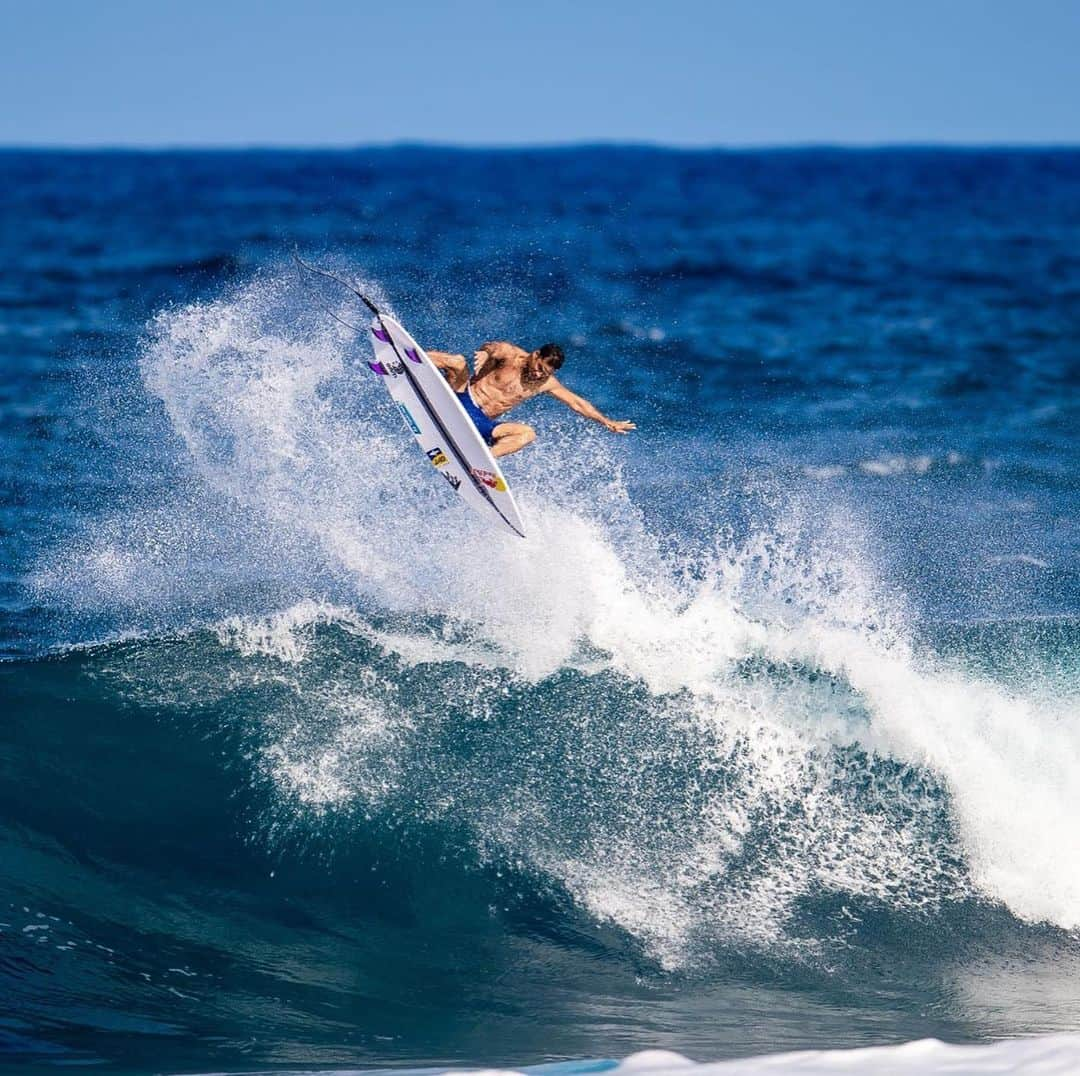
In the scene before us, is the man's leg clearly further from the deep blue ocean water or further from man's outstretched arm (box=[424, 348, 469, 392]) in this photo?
the deep blue ocean water

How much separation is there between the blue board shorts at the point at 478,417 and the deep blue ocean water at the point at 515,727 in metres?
1.53

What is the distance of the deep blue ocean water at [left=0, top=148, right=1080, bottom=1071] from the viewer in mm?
7602

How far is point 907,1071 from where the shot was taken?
17.0 feet

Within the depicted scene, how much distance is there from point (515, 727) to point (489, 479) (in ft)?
6.52

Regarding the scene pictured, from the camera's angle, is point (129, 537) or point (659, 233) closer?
point (129, 537)

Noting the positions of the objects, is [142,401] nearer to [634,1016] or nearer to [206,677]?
[206,677]

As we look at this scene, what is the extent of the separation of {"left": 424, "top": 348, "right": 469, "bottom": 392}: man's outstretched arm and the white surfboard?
0.62ft

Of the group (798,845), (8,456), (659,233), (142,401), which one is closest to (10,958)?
(798,845)

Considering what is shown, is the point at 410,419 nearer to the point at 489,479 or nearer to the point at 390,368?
the point at 390,368

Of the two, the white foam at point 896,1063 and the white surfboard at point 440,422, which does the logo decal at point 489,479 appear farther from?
the white foam at point 896,1063

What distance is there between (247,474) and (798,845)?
7.69 m

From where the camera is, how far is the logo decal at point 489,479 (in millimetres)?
10367

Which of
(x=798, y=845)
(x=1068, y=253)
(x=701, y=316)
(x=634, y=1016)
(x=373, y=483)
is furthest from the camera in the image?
(x=1068, y=253)

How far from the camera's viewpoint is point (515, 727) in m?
9.79
